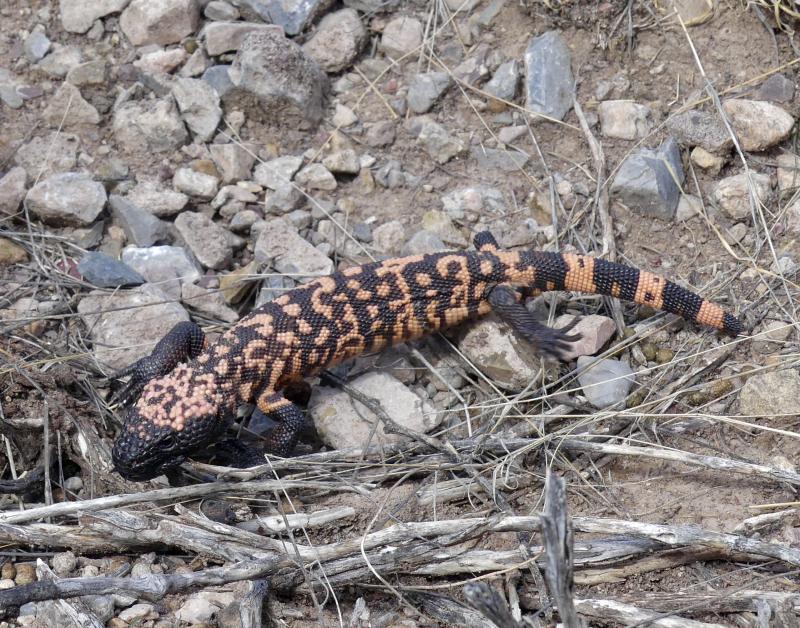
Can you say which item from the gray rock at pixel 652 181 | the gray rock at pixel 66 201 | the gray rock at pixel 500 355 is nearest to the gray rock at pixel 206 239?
the gray rock at pixel 66 201

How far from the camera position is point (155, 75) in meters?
4.71

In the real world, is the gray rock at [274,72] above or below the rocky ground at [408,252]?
above

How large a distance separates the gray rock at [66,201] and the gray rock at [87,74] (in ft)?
2.20

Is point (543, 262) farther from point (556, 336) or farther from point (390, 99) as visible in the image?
point (390, 99)

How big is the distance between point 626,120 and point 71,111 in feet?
9.74

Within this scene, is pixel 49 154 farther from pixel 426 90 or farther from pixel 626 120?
pixel 626 120

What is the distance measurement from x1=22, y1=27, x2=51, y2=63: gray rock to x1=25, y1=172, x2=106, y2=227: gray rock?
950mm

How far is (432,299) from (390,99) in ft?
4.89

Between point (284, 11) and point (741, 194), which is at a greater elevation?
point (284, 11)

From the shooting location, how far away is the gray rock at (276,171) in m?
4.48

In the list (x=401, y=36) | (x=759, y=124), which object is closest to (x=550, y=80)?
(x=401, y=36)

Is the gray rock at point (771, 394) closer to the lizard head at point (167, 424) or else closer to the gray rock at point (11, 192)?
the lizard head at point (167, 424)

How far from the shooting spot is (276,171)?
177 inches

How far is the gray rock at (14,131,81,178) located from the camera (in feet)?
14.5
